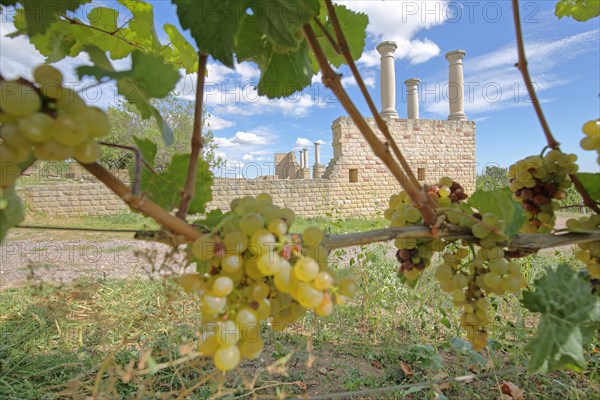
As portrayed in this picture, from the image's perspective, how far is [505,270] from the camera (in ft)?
1.92

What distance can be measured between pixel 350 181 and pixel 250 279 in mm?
9543

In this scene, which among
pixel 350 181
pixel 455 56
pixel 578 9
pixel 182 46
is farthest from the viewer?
pixel 455 56

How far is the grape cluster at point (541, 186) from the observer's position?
68 centimetres

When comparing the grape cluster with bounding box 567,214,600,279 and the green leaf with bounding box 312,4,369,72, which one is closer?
the grape cluster with bounding box 567,214,600,279

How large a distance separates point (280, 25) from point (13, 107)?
0.32 m

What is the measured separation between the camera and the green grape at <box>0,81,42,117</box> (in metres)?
0.32

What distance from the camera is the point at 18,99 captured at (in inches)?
12.9

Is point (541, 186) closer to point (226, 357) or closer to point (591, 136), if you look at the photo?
point (591, 136)

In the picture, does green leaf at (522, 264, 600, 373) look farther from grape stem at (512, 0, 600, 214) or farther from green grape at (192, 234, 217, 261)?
green grape at (192, 234, 217, 261)

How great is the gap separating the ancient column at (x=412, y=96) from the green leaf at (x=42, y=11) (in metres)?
11.5

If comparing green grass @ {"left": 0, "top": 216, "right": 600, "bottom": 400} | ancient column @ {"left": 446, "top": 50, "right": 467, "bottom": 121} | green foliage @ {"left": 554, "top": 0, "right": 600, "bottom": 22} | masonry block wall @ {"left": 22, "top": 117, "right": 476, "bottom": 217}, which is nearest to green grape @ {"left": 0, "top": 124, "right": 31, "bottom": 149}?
green grass @ {"left": 0, "top": 216, "right": 600, "bottom": 400}

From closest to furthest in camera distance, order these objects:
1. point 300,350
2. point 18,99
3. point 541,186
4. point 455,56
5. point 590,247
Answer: point 18,99
point 590,247
point 541,186
point 300,350
point 455,56

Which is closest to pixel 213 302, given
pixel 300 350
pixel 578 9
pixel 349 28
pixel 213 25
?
pixel 213 25

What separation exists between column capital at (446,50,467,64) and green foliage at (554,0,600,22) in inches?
430
